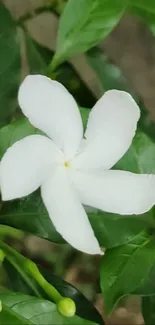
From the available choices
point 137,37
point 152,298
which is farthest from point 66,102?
point 137,37

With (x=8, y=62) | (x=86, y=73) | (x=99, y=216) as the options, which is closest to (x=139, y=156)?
(x=99, y=216)

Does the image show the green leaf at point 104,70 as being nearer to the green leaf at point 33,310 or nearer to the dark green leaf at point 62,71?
the dark green leaf at point 62,71

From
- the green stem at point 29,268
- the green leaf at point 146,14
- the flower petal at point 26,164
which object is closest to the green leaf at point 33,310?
the green stem at point 29,268

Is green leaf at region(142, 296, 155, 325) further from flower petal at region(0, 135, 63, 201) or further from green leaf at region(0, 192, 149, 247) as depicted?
flower petal at region(0, 135, 63, 201)

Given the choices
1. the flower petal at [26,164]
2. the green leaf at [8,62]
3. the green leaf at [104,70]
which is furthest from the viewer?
the green leaf at [104,70]

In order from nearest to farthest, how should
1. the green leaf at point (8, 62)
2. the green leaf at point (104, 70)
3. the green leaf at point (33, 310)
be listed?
the green leaf at point (33, 310) < the green leaf at point (8, 62) < the green leaf at point (104, 70)

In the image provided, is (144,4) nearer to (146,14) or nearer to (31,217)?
(146,14)
